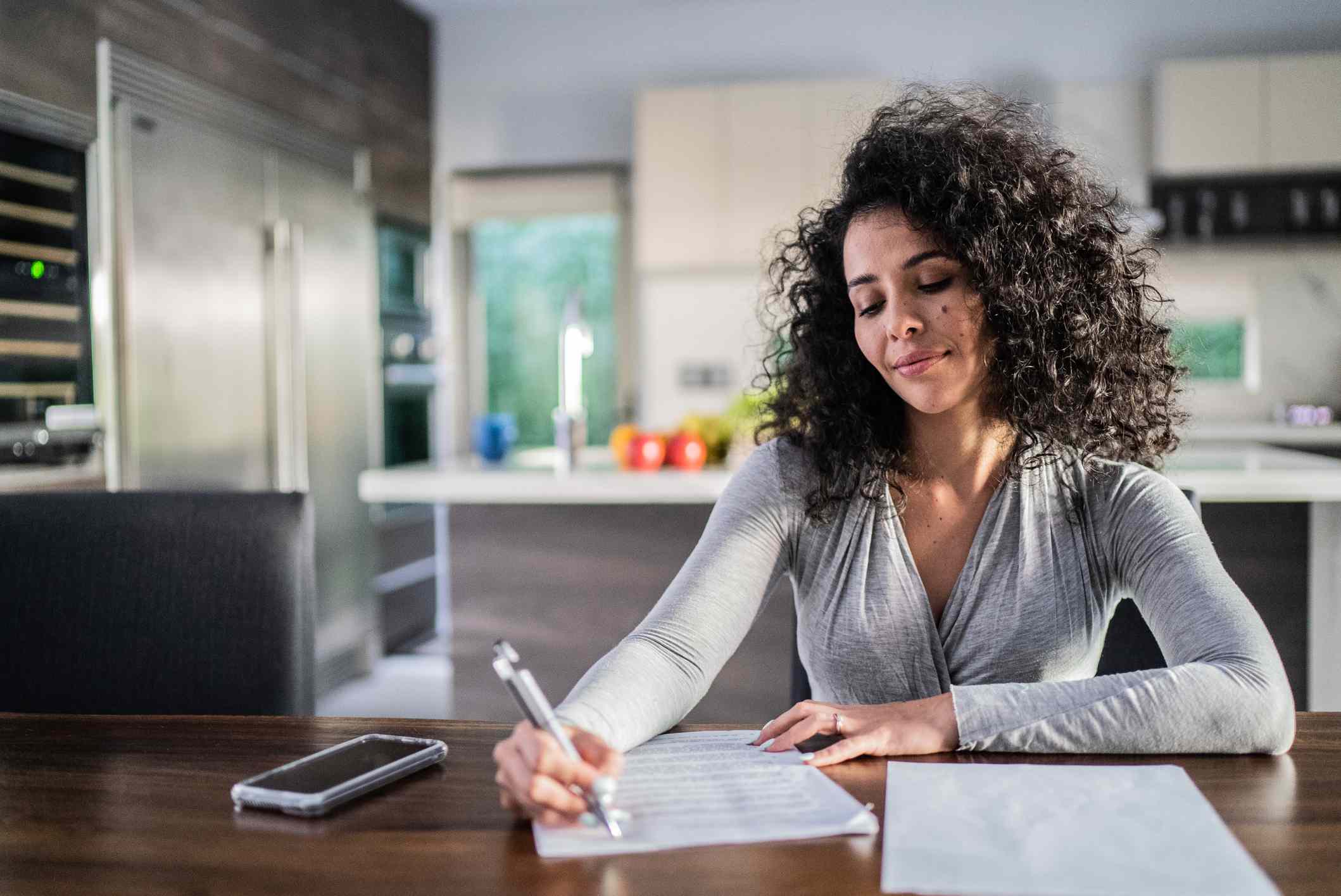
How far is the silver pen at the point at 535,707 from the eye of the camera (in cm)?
83

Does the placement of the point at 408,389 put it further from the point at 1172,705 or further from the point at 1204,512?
the point at 1172,705

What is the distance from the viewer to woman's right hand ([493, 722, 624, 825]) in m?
0.86

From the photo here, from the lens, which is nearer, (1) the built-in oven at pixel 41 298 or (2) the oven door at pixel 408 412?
(1) the built-in oven at pixel 41 298

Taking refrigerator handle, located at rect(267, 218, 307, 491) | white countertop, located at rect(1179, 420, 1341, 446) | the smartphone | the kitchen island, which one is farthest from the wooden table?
white countertop, located at rect(1179, 420, 1341, 446)

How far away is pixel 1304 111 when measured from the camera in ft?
14.8

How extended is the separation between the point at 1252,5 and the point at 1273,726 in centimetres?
469

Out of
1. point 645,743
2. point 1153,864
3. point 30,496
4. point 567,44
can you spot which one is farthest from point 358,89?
point 1153,864

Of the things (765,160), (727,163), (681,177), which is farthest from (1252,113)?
(681,177)

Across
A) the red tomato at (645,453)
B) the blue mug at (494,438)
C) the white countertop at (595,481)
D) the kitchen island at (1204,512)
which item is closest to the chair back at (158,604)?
the kitchen island at (1204,512)

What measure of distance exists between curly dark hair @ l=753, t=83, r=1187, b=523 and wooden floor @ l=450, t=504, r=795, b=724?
140 cm

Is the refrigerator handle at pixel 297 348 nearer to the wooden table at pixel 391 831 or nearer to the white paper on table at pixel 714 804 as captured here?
the wooden table at pixel 391 831

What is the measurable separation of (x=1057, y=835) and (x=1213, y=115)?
4.47m

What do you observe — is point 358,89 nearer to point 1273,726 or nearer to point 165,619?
point 165,619

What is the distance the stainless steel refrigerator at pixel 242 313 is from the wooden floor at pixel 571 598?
2.74 ft
